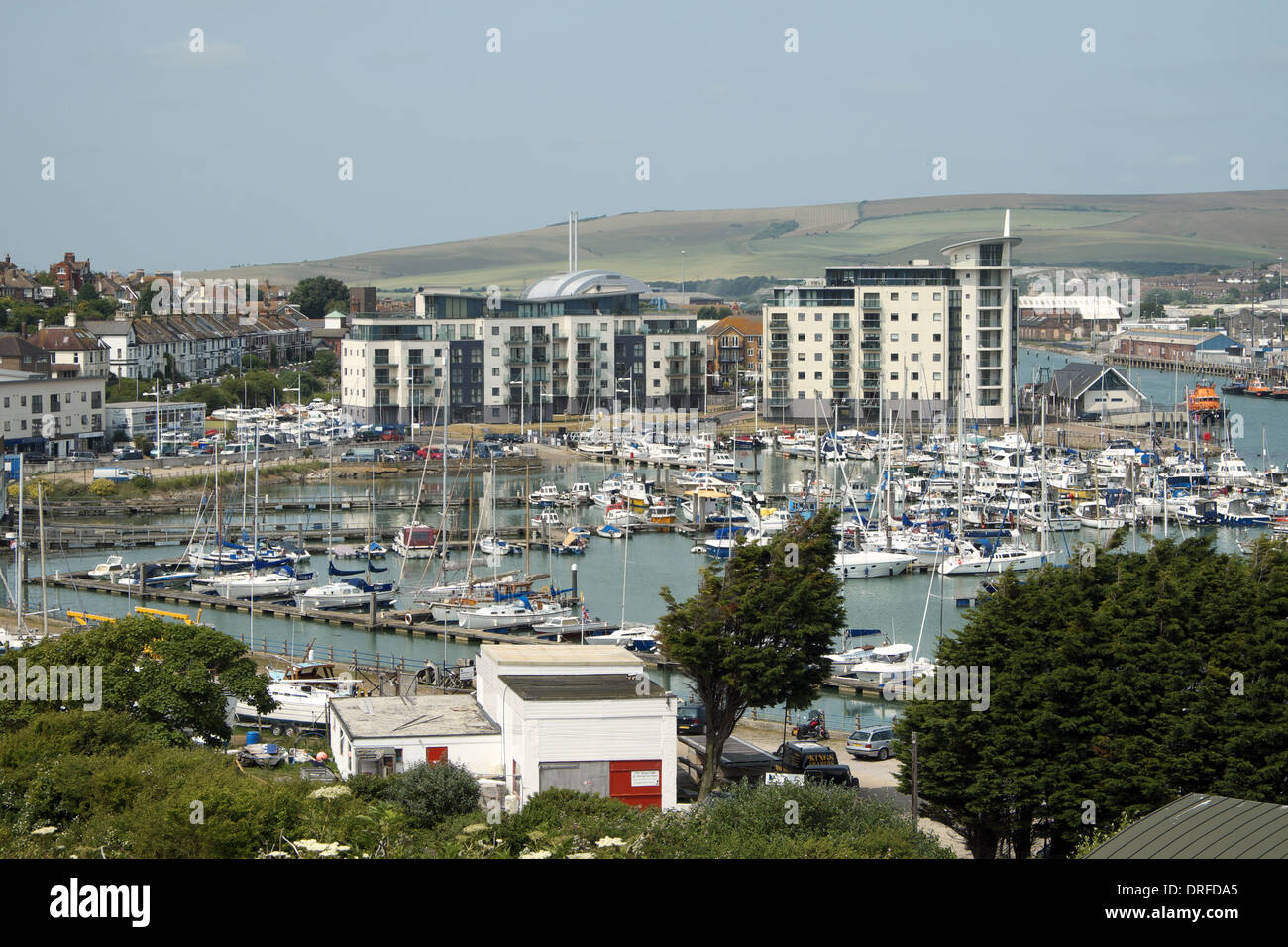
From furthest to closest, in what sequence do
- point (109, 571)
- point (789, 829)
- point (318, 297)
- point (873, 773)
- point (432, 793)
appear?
1. point (318, 297)
2. point (109, 571)
3. point (873, 773)
4. point (432, 793)
5. point (789, 829)

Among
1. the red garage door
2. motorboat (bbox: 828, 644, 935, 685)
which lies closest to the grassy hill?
motorboat (bbox: 828, 644, 935, 685)

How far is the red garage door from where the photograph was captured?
8.95m

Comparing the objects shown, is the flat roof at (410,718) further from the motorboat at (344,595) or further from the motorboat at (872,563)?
Answer: the motorboat at (872,563)

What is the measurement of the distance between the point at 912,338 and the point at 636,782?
97.2 feet

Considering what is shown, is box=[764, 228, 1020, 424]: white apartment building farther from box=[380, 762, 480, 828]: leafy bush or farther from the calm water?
box=[380, 762, 480, 828]: leafy bush

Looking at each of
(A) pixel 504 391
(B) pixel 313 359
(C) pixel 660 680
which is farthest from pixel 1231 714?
(B) pixel 313 359

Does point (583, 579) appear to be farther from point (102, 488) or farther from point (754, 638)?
point (754, 638)

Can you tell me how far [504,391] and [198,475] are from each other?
10.8 m

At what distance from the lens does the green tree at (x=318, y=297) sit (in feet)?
202

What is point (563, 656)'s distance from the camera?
1051 centimetres

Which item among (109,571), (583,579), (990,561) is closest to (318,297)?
(109,571)

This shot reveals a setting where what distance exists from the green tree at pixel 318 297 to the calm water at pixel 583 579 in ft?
101
